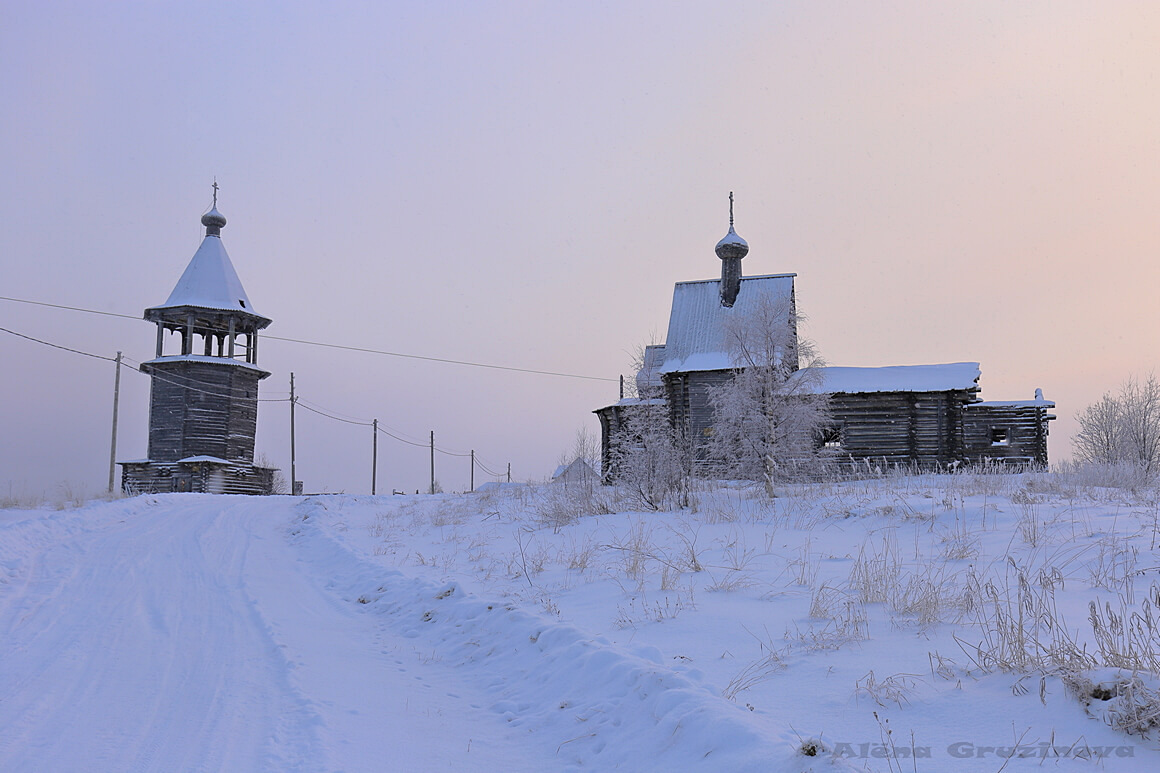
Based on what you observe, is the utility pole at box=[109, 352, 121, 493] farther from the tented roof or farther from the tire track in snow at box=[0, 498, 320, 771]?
the tire track in snow at box=[0, 498, 320, 771]

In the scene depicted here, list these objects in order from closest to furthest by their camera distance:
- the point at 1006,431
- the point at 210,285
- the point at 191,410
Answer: the point at 1006,431, the point at 191,410, the point at 210,285

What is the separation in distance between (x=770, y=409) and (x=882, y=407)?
41.8 feet

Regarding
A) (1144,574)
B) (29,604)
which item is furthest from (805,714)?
(29,604)

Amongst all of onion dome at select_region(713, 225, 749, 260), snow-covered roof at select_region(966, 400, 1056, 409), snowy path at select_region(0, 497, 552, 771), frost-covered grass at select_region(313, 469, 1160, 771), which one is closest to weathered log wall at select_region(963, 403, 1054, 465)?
snow-covered roof at select_region(966, 400, 1056, 409)

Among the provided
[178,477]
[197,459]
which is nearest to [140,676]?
[197,459]

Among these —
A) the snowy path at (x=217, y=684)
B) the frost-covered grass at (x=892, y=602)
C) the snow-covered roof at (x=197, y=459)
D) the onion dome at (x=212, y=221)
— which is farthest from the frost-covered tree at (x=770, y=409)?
the onion dome at (x=212, y=221)

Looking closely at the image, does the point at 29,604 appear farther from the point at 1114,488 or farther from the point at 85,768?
the point at 1114,488

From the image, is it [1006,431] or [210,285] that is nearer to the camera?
[1006,431]

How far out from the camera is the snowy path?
11.6ft

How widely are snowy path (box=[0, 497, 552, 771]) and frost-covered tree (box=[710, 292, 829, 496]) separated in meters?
11.5

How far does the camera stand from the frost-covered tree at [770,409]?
1723cm

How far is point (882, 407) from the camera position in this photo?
2773 centimetres

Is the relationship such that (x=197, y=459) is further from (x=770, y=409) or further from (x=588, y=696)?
(x=588, y=696)

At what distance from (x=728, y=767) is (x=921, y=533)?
19.1ft
